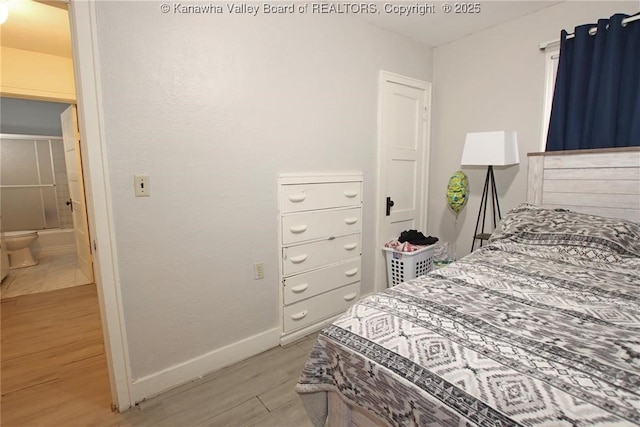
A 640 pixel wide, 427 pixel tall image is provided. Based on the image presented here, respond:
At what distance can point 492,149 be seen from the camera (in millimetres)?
2391

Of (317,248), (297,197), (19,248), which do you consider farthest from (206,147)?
(19,248)

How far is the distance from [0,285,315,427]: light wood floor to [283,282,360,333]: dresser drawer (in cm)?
14

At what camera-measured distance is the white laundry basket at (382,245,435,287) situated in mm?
2664

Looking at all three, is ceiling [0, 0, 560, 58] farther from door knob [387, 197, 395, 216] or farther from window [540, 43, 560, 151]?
door knob [387, 197, 395, 216]

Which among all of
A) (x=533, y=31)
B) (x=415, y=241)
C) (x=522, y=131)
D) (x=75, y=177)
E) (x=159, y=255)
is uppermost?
(x=533, y=31)

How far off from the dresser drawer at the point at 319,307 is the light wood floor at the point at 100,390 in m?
0.14

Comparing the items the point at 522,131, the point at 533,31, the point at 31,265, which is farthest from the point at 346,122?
the point at 31,265

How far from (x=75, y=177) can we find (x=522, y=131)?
4.53 m

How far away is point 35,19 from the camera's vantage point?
97.0 inches

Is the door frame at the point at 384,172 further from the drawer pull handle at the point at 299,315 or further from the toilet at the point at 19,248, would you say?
the toilet at the point at 19,248

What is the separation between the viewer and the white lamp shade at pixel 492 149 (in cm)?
235

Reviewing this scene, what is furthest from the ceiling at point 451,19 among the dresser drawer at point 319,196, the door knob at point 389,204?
the door knob at point 389,204

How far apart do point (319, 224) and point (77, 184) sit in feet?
9.55

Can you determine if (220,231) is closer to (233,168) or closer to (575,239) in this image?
(233,168)
